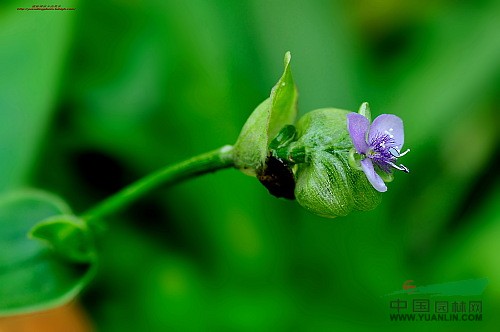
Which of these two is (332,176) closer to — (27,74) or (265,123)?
(265,123)

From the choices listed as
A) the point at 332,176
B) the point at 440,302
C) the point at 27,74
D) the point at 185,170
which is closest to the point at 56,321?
the point at 27,74

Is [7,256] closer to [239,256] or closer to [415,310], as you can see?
[239,256]

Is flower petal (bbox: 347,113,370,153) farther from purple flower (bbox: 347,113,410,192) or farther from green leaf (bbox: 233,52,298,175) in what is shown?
green leaf (bbox: 233,52,298,175)

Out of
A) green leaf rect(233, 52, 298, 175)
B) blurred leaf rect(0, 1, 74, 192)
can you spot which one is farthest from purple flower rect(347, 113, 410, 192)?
blurred leaf rect(0, 1, 74, 192)

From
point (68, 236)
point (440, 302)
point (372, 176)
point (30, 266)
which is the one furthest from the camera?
point (440, 302)

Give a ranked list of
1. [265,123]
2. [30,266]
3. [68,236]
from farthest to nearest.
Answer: [30,266], [68,236], [265,123]

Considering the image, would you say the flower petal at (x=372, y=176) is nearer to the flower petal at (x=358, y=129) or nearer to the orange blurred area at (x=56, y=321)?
the flower petal at (x=358, y=129)
